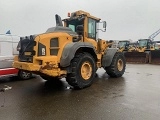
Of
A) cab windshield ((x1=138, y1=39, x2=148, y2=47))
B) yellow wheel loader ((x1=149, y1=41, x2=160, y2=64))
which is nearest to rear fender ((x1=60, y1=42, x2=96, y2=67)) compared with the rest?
yellow wheel loader ((x1=149, y1=41, x2=160, y2=64))

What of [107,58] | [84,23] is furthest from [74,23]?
[107,58]

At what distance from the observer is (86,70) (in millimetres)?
6516

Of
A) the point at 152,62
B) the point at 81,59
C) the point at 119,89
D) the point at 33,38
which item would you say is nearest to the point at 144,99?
the point at 119,89

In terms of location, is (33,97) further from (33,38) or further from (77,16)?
(77,16)

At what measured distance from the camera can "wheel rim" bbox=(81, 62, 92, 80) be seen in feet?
20.7

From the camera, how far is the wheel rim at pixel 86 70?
20.7 ft

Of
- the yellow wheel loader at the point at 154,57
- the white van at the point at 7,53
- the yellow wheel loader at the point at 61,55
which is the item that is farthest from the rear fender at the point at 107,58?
the yellow wheel loader at the point at 154,57

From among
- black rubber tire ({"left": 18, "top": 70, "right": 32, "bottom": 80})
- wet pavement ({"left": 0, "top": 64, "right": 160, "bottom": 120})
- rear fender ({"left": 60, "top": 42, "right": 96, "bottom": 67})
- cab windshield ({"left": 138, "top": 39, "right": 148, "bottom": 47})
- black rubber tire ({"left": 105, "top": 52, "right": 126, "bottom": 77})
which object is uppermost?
cab windshield ({"left": 138, "top": 39, "right": 148, "bottom": 47})

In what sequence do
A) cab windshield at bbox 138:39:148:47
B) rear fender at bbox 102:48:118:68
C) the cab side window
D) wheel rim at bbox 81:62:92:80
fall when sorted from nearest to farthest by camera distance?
wheel rim at bbox 81:62:92:80 < the cab side window < rear fender at bbox 102:48:118:68 < cab windshield at bbox 138:39:148:47

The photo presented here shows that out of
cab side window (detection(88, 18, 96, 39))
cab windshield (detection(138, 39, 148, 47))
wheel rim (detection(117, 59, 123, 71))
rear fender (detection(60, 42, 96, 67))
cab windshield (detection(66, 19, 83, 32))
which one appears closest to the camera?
rear fender (detection(60, 42, 96, 67))

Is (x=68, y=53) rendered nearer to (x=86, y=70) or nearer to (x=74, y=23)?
(x=86, y=70)

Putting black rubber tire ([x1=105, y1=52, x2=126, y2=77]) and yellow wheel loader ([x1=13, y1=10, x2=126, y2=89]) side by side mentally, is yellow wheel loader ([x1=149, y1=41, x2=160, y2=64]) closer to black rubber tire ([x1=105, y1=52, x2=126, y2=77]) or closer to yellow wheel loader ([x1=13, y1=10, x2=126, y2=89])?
black rubber tire ([x1=105, y1=52, x2=126, y2=77])

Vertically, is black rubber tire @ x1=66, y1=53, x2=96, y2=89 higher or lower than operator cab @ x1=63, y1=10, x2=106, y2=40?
lower

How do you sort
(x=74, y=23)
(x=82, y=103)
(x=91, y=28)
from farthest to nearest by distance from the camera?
(x=74, y=23) < (x=91, y=28) < (x=82, y=103)
